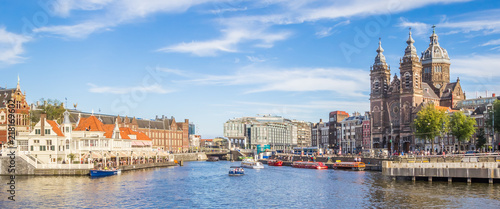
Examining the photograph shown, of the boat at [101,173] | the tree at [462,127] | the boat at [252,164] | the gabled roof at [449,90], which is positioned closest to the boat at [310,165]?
the boat at [252,164]

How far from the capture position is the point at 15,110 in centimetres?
13500

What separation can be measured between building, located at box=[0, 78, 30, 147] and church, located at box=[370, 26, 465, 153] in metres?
116

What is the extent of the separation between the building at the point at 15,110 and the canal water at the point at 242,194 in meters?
50.8

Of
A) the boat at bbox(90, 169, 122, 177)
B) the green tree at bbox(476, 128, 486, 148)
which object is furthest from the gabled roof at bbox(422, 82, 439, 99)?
the boat at bbox(90, 169, 122, 177)

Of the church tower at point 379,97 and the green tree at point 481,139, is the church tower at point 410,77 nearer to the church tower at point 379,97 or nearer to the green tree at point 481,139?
the church tower at point 379,97

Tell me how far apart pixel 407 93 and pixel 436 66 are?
89.4 feet

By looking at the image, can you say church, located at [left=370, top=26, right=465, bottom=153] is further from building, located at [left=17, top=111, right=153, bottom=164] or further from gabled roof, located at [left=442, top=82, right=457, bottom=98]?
building, located at [left=17, top=111, right=153, bottom=164]

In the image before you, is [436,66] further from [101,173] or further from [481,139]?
[101,173]

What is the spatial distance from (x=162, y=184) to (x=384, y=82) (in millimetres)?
127216

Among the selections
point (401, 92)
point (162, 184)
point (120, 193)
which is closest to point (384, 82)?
point (401, 92)

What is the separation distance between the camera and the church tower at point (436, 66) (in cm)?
19550

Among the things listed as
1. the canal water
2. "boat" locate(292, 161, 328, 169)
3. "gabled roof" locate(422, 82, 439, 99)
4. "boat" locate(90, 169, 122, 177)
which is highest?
"gabled roof" locate(422, 82, 439, 99)

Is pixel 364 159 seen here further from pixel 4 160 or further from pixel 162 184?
pixel 4 160

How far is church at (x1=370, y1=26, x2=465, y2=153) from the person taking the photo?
7013 inches
